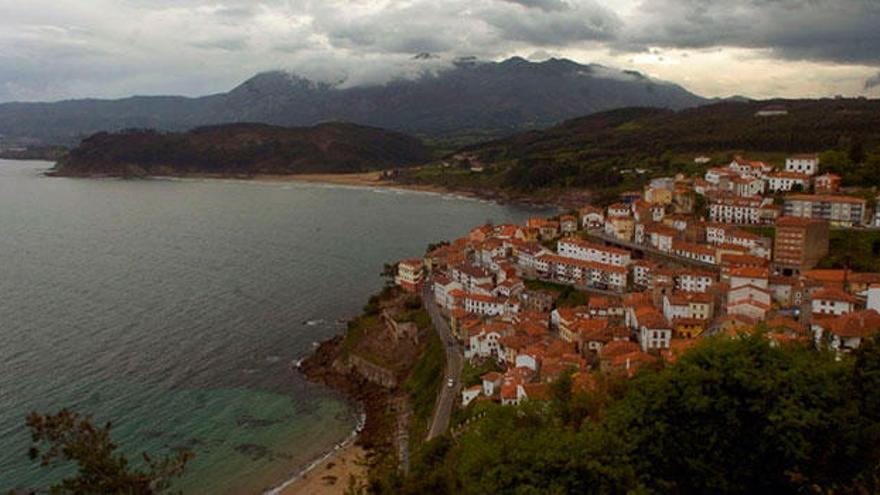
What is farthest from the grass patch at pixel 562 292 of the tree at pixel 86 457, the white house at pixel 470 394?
the tree at pixel 86 457

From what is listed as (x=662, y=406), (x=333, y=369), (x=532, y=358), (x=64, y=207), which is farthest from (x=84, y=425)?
(x=64, y=207)

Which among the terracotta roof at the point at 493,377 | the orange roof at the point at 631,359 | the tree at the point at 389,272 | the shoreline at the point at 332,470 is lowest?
the shoreline at the point at 332,470

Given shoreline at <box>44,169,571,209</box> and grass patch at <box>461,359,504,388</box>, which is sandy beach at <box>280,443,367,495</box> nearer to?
grass patch at <box>461,359,504,388</box>

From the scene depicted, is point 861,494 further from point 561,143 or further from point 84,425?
point 561,143

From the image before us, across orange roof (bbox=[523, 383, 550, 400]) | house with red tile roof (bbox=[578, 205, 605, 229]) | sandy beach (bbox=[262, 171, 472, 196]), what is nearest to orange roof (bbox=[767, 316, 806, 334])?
orange roof (bbox=[523, 383, 550, 400])

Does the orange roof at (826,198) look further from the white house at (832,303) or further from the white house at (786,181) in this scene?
the white house at (832,303)
